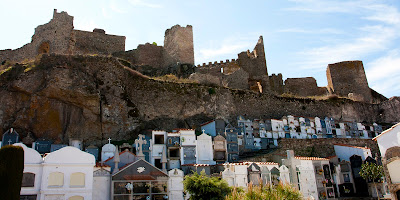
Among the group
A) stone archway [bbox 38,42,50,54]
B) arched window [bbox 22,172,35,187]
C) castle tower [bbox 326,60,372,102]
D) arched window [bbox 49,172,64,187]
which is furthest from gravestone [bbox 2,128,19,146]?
castle tower [bbox 326,60,372,102]

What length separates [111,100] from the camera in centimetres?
3212

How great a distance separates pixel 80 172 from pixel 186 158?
939cm

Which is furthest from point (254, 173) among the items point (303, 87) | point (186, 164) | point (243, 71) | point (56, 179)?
point (303, 87)

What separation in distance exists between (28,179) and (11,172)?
5293 mm

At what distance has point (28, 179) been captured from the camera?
22.6m

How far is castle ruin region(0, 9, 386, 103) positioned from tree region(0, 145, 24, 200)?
65.6 feet

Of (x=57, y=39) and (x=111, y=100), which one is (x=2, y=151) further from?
(x=57, y=39)

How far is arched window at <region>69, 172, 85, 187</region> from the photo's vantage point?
2352 centimetres

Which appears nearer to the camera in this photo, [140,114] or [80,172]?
[80,172]

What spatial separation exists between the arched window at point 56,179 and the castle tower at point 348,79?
41.1m

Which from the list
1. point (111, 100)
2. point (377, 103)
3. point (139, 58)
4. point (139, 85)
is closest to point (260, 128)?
point (139, 85)

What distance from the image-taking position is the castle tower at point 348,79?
52344 millimetres

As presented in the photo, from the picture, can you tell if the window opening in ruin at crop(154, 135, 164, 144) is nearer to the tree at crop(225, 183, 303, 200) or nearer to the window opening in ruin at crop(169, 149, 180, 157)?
the window opening in ruin at crop(169, 149, 180, 157)

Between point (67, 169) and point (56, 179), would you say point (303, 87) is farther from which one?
point (56, 179)
